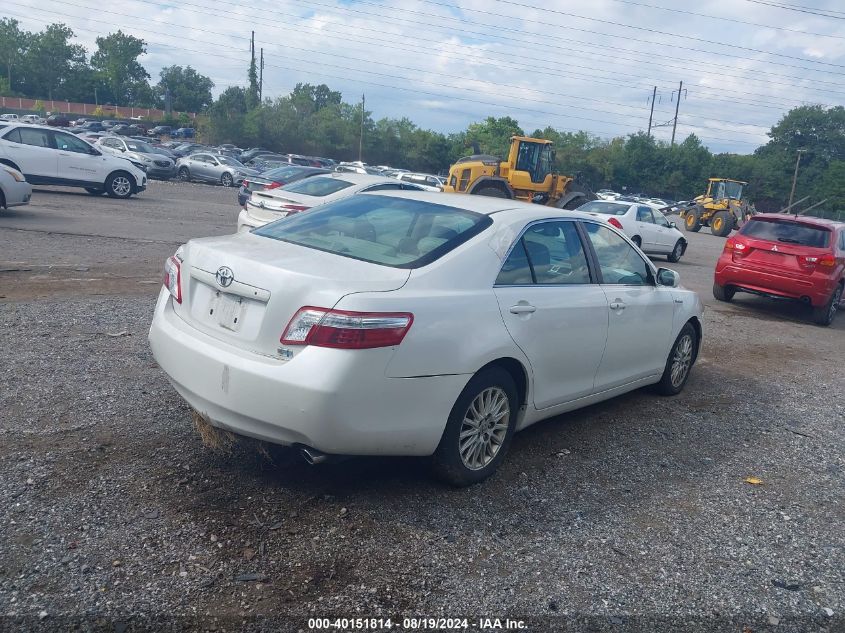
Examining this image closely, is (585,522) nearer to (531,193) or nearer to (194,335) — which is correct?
(194,335)

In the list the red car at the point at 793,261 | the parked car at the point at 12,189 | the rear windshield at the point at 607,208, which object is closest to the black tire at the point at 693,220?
the rear windshield at the point at 607,208

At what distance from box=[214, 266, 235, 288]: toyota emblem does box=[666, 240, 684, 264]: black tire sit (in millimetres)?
18224

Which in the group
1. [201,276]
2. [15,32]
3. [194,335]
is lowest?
[194,335]

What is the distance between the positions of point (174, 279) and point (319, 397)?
4.66 ft

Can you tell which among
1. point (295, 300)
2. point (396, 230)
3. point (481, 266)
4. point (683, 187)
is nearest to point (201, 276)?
point (295, 300)

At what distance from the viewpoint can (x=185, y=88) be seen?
12081 centimetres

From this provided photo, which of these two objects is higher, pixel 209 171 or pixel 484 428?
pixel 209 171

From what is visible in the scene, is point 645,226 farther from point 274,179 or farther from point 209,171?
point 209,171

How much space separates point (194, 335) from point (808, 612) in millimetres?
3293

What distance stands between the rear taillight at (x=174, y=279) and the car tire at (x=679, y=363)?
4.01 meters

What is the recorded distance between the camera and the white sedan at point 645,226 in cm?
1928

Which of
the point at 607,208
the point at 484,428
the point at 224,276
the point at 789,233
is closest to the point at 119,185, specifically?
the point at 607,208

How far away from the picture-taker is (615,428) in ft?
18.8

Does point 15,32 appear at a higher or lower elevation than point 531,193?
higher
